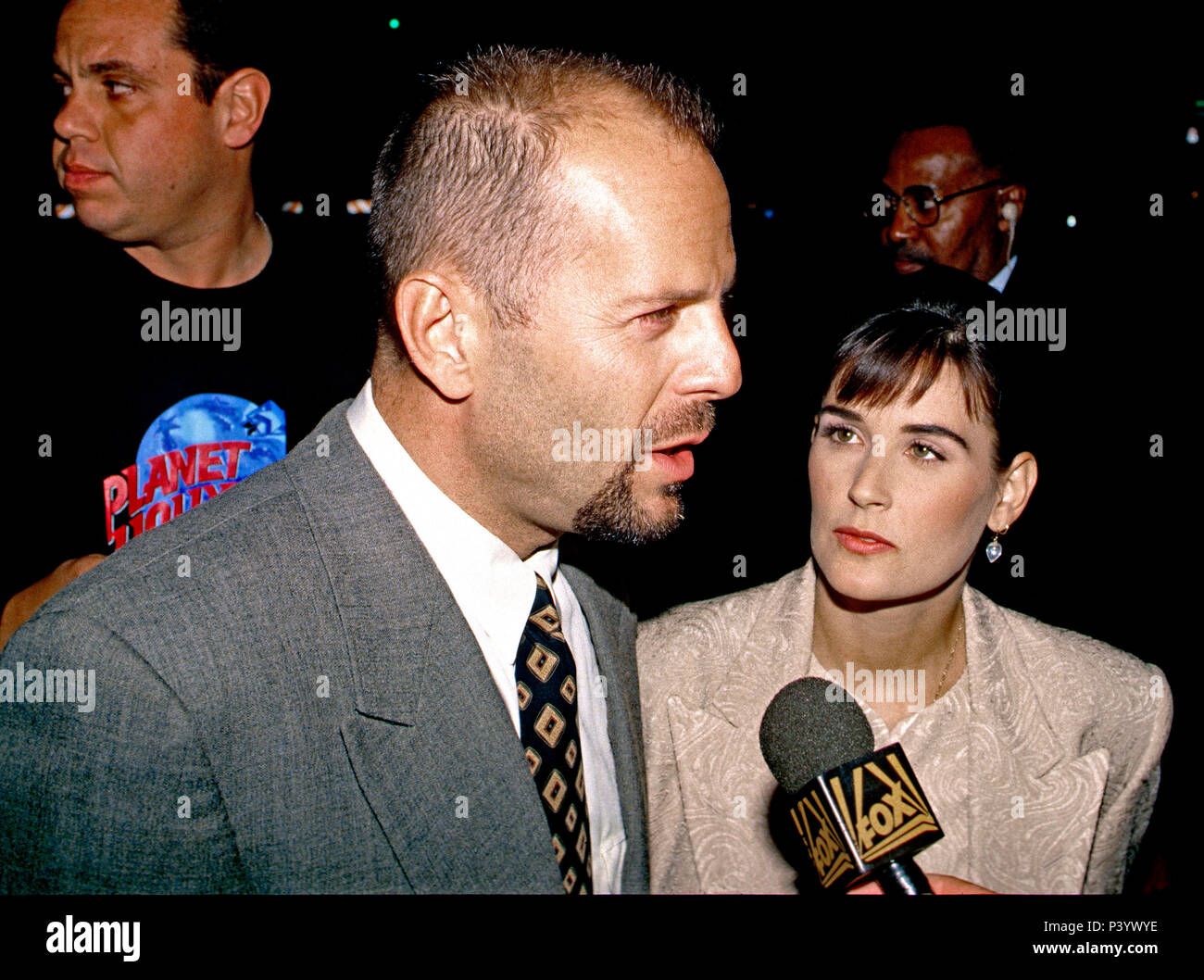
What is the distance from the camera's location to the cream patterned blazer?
4.95 ft

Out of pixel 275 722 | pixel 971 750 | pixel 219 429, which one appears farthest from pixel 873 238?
pixel 275 722

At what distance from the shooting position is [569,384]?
113 centimetres

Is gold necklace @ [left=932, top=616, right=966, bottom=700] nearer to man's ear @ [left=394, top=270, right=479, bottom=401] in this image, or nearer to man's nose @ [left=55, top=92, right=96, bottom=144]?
man's ear @ [left=394, top=270, right=479, bottom=401]

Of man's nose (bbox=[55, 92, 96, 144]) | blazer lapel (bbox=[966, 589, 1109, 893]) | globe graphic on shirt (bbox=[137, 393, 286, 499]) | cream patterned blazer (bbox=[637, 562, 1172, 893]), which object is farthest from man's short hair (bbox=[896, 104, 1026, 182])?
man's nose (bbox=[55, 92, 96, 144])

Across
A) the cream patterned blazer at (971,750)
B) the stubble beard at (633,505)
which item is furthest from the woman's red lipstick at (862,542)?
the stubble beard at (633,505)

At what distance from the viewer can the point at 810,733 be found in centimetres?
112

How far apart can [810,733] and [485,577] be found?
0.53 m

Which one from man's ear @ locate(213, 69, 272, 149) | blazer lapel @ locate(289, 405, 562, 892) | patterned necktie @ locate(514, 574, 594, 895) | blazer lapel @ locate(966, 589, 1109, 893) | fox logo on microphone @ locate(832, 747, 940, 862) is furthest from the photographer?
man's ear @ locate(213, 69, 272, 149)

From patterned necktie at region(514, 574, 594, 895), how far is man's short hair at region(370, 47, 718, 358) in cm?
50

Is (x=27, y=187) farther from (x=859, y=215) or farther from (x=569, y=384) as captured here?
(x=859, y=215)
